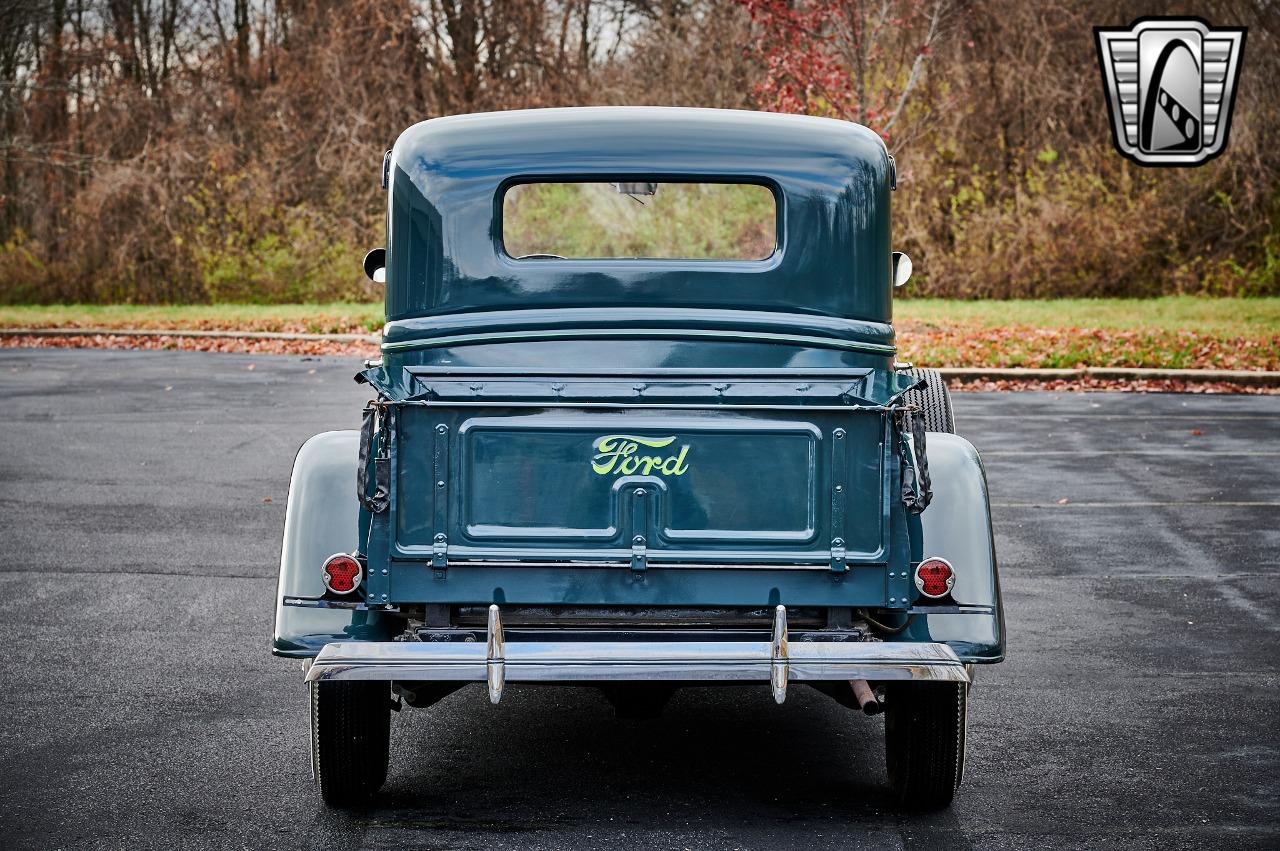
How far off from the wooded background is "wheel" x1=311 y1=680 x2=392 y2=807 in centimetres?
1785

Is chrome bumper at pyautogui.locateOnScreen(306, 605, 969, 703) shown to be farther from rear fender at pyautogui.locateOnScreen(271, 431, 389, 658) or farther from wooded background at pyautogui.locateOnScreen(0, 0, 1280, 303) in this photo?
wooded background at pyautogui.locateOnScreen(0, 0, 1280, 303)

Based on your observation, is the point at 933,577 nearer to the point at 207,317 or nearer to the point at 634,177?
the point at 634,177

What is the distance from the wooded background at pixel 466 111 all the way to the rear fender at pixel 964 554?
17.2 metres

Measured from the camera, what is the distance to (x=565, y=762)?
4961mm

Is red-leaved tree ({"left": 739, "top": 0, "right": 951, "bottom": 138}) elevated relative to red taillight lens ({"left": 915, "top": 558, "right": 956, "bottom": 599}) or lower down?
elevated

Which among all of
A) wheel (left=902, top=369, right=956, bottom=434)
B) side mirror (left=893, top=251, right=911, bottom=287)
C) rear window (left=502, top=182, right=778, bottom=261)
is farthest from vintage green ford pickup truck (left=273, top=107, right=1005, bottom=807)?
wheel (left=902, top=369, right=956, bottom=434)

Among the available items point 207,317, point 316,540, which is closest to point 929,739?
point 316,540

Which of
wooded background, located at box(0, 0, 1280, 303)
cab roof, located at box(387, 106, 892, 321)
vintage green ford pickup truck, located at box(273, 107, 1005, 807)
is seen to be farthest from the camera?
wooded background, located at box(0, 0, 1280, 303)

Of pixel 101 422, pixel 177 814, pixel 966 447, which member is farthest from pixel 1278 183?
pixel 177 814

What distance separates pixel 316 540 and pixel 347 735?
58cm

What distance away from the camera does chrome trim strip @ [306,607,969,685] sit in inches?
154

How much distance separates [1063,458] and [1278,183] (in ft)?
53.3

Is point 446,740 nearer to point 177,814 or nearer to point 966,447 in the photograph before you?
Result: point 177,814

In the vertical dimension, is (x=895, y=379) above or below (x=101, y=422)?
above
